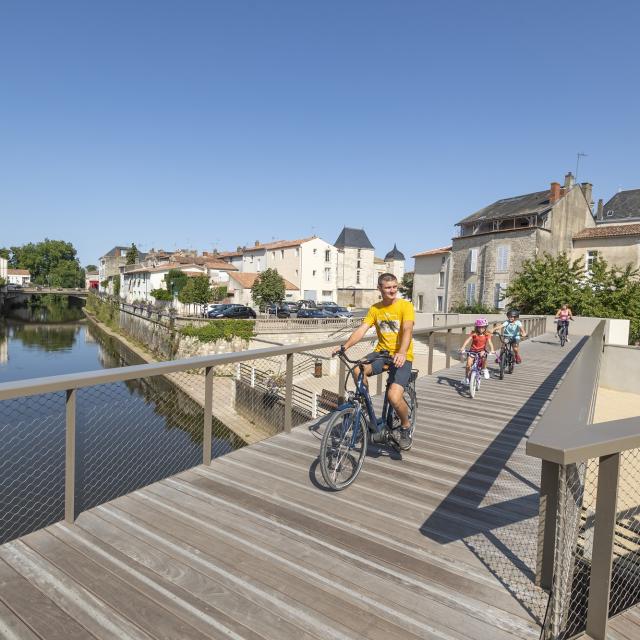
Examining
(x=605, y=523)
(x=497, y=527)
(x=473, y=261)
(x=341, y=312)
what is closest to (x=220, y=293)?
(x=341, y=312)

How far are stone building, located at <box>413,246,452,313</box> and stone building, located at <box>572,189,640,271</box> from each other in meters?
10.9

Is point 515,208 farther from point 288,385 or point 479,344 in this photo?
point 288,385

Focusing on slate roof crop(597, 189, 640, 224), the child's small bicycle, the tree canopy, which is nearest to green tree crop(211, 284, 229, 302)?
the tree canopy

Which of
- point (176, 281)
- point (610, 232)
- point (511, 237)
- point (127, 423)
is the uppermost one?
point (610, 232)

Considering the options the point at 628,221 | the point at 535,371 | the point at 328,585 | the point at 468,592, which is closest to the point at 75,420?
the point at 328,585

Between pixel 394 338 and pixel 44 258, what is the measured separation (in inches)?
5382

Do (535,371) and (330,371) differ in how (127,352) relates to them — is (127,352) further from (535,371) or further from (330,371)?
(535,371)

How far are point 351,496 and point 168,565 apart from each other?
5.13ft

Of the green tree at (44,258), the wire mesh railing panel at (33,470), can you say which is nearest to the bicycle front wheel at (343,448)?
the wire mesh railing panel at (33,470)

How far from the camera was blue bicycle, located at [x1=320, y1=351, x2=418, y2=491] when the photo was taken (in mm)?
3942

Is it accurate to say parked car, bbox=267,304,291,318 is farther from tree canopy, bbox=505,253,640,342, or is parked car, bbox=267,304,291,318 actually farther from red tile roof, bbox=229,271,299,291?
tree canopy, bbox=505,253,640,342

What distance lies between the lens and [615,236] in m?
36.4

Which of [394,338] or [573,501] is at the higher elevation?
[394,338]

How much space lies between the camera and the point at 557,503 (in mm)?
2367
